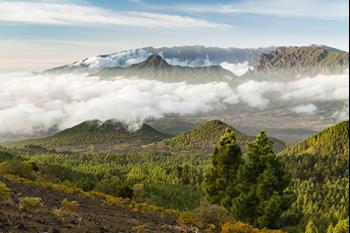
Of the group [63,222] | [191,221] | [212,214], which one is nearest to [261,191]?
[212,214]

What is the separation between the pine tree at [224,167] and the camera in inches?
2329

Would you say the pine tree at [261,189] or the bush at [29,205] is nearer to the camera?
the bush at [29,205]

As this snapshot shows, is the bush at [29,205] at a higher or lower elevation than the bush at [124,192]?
higher

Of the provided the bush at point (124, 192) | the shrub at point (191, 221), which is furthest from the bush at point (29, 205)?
the bush at point (124, 192)

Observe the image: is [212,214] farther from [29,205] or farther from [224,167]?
[224,167]

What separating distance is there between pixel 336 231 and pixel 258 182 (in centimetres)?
4545

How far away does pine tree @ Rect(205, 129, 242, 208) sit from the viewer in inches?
2329

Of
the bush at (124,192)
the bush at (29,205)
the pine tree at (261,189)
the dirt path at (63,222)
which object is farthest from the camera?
the bush at (124,192)

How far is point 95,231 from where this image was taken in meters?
20.6

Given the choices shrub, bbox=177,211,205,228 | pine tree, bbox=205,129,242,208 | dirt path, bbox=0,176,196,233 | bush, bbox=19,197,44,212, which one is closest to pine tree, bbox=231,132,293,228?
pine tree, bbox=205,129,242,208

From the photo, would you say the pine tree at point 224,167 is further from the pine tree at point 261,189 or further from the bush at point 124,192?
the bush at point 124,192

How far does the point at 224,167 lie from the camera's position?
197ft

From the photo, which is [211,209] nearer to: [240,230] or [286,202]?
[240,230]

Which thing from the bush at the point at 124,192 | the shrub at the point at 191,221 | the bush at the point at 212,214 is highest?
the shrub at the point at 191,221
